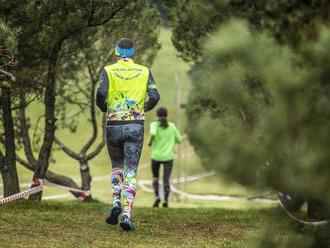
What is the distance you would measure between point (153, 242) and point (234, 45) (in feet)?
17.0

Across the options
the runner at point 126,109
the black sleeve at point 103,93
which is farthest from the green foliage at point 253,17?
the black sleeve at point 103,93

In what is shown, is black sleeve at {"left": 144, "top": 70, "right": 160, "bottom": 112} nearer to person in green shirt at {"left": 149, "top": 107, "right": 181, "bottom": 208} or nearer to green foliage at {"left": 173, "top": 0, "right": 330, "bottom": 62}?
green foliage at {"left": 173, "top": 0, "right": 330, "bottom": 62}

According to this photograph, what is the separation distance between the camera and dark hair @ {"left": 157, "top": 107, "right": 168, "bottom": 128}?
17656 millimetres

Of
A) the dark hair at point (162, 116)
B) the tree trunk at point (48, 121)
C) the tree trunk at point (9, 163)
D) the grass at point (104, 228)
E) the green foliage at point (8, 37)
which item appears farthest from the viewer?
the dark hair at point (162, 116)

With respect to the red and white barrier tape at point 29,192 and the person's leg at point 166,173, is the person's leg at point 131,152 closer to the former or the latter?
the red and white barrier tape at point 29,192

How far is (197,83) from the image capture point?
4.12m

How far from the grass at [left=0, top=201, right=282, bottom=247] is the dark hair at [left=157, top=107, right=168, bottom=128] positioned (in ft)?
14.6

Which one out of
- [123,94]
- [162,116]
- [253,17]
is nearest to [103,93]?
[123,94]

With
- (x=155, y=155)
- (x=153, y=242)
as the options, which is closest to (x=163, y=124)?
(x=155, y=155)

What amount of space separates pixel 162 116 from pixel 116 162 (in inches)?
302

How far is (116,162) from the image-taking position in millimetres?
10180

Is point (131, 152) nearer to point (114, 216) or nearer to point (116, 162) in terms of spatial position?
point (116, 162)

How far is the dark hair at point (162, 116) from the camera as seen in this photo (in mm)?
17656

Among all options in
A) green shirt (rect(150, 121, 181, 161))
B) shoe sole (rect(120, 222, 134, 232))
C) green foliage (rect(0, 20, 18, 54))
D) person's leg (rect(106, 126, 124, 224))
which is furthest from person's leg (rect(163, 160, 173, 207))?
green foliage (rect(0, 20, 18, 54))
